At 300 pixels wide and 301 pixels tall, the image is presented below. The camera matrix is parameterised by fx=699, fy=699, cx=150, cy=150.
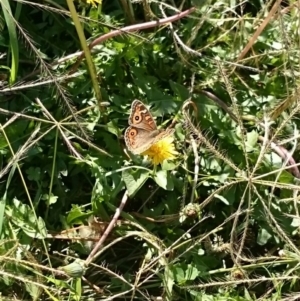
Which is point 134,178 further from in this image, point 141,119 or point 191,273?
point 191,273

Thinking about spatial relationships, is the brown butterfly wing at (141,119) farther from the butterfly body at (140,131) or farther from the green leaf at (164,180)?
the green leaf at (164,180)

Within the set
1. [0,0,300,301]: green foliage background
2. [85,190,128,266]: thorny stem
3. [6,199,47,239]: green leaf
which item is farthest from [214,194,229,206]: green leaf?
[6,199,47,239]: green leaf

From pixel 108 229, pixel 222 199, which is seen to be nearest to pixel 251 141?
pixel 222 199

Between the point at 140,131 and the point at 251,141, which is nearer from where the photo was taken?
the point at 140,131

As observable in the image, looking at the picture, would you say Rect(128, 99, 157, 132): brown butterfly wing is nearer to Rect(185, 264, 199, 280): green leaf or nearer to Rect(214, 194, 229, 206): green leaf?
Rect(214, 194, 229, 206): green leaf

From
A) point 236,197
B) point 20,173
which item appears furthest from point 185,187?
point 20,173

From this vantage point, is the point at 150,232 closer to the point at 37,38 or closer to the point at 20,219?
the point at 20,219
